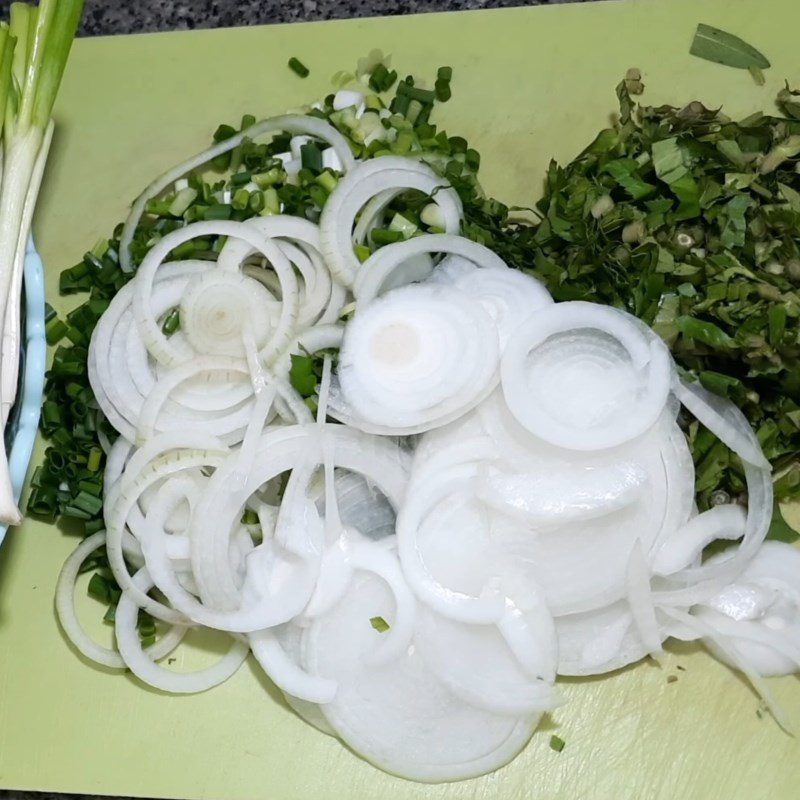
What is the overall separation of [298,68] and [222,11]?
0.26m

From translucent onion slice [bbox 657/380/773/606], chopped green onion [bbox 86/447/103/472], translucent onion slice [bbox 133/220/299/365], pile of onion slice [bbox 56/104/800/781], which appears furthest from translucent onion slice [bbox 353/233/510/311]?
chopped green onion [bbox 86/447/103/472]

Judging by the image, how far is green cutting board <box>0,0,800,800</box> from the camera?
157cm

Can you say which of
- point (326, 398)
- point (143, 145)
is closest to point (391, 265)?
point (326, 398)

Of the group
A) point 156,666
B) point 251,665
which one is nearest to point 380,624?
point 251,665

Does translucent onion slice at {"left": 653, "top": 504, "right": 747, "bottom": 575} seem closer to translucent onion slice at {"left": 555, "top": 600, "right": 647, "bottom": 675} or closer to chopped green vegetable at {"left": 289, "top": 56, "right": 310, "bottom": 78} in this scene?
translucent onion slice at {"left": 555, "top": 600, "right": 647, "bottom": 675}

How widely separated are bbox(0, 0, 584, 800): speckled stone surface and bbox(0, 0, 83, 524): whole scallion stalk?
1.10 feet

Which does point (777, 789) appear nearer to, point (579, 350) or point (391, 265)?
point (579, 350)

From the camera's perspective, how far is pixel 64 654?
170 centimetres

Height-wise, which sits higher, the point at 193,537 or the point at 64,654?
the point at 193,537

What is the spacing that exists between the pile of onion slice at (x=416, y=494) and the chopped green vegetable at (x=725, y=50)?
553mm

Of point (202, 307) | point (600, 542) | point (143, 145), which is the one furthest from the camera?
Answer: point (143, 145)

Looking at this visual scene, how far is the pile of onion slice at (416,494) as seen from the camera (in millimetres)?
1492

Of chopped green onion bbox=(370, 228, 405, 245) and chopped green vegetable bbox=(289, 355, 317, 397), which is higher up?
chopped green onion bbox=(370, 228, 405, 245)

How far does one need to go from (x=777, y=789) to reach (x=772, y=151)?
103 centimetres
